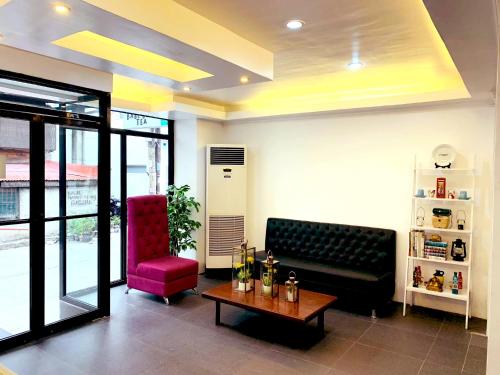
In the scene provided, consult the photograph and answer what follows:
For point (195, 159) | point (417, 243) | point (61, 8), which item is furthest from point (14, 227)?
point (417, 243)

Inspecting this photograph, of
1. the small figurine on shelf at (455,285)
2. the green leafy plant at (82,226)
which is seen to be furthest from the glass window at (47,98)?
the small figurine on shelf at (455,285)

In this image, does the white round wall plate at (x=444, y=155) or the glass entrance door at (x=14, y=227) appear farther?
the white round wall plate at (x=444, y=155)

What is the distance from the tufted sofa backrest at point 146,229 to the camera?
16.0ft

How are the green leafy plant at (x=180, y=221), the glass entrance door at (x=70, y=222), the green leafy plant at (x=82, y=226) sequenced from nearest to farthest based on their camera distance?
the glass entrance door at (x=70, y=222) < the green leafy plant at (x=82, y=226) < the green leafy plant at (x=180, y=221)

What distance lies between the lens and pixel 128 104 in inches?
201

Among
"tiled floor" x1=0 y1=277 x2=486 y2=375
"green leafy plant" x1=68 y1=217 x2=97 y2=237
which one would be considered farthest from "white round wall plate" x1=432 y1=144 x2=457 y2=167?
"green leafy plant" x1=68 y1=217 x2=97 y2=237

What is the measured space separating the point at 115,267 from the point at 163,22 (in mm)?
4064

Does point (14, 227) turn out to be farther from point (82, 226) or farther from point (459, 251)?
point (459, 251)

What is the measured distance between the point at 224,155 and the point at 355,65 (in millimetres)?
2661

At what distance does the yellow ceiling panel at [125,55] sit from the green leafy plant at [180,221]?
7.34ft

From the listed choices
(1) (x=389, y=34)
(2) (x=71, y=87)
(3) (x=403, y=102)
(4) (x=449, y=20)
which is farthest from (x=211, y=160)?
(4) (x=449, y=20)

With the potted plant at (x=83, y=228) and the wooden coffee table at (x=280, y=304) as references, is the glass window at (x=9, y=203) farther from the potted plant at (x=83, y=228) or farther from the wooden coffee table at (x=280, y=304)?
the wooden coffee table at (x=280, y=304)

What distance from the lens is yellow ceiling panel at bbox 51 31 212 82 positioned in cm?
307

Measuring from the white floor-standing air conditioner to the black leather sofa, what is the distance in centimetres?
67
